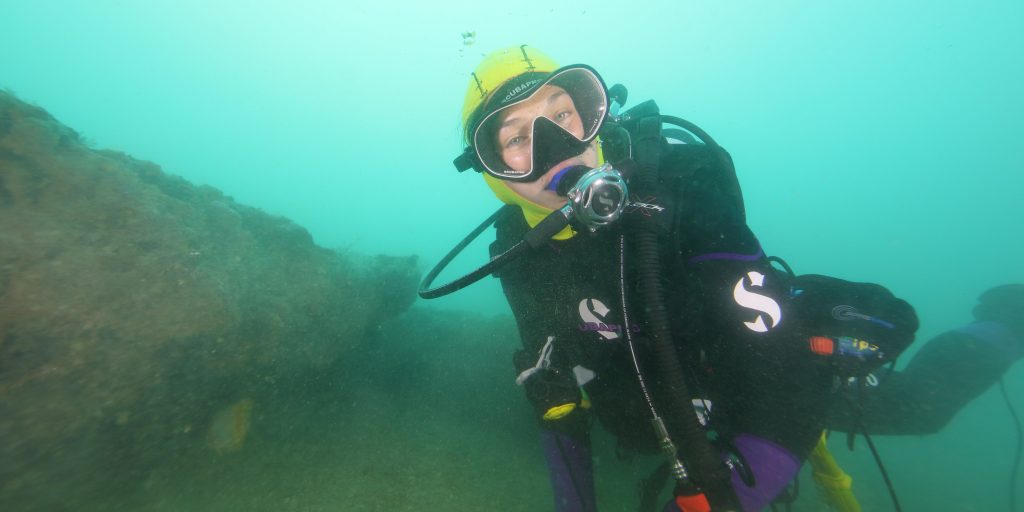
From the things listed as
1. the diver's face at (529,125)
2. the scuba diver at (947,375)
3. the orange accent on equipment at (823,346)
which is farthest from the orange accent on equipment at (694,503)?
the scuba diver at (947,375)

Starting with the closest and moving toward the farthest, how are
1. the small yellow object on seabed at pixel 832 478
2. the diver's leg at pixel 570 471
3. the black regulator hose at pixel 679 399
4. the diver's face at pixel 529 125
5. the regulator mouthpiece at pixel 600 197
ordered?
the black regulator hose at pixel 679 399 < the regulator mouthpiece at pixel 600 197 < the diver's face at pixel 529 125 < the diver's leg at pixel 570 471 < the small yellow object on seabed at pixel 832 478

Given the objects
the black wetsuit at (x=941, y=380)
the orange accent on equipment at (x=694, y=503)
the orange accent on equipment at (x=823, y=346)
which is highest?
the orange accent on equipment at (x=823, y=346)

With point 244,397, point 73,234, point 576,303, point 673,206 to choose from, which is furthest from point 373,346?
point 673,206

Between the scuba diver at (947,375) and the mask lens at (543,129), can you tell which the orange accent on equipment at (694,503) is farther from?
the scuba diver at (947,375)

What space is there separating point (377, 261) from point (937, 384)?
33.8 ft

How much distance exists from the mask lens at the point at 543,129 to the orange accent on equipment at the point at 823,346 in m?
1.94

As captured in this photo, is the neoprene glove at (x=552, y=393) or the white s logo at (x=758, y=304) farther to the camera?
the neoprene glove at (x=552, y=393)

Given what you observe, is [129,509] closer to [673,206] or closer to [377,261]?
[377,261]

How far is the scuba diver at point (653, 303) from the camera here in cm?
223

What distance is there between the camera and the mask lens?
2.92 meters

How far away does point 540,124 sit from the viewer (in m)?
2.89

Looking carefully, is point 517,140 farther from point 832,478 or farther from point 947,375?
point 947,375

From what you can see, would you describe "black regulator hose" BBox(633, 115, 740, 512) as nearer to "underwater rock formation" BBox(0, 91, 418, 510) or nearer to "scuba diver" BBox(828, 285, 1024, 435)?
"scuba diver" BBox(828, 285, 1024, 435)

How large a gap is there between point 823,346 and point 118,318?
6532 millimetres
